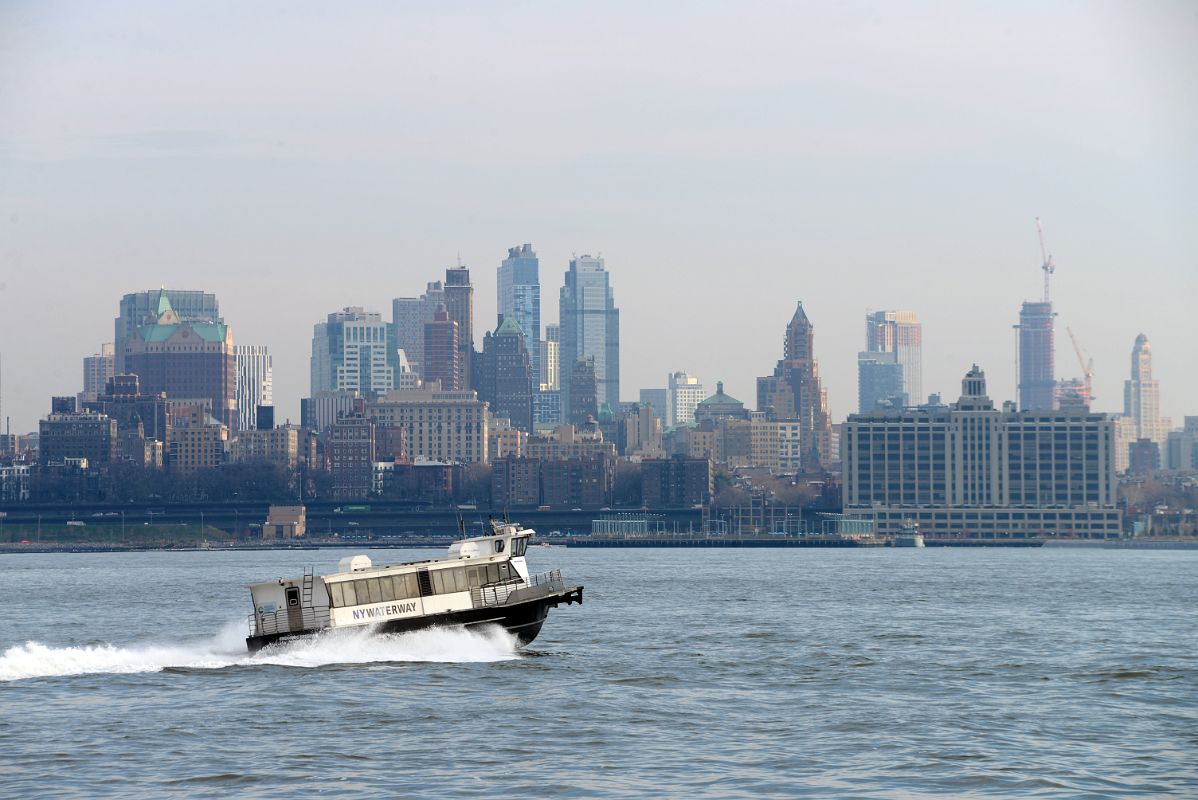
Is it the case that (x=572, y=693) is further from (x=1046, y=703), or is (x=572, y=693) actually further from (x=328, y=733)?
(x=1046, y=703)

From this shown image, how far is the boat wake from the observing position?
58.9 meters

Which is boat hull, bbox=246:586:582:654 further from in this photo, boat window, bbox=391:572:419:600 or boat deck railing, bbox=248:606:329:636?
boat window, bbox=391:572:419:600

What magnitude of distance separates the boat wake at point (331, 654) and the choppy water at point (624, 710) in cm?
7

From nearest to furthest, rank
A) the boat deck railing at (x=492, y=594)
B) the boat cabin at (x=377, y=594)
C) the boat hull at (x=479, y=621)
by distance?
the boat cabin at (x=377, y=594) < the boat hull at (x=479, y=621) < the boat deck railing at (x=492, y=594)

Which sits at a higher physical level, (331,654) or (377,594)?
(377,594)

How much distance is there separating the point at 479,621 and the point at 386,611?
2.97 metres

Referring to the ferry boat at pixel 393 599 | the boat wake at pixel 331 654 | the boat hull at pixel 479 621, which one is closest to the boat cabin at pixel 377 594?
the ferry boat at pixel 393 599

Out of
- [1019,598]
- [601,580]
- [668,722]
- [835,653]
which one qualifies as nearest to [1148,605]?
[1019,598]

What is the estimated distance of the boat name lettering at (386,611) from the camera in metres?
59.9

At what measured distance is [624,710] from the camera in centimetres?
4884

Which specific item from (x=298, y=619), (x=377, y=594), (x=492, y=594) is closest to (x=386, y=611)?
(x=377, y=594)

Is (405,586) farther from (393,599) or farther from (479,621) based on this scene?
(479,621)

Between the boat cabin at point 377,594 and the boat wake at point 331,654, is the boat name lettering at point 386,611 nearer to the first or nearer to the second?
the boat cabin at point 377,594

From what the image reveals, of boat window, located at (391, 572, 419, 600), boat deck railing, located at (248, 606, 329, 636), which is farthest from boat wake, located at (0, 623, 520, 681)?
boat window, located at (391, 572, 419, 600)
